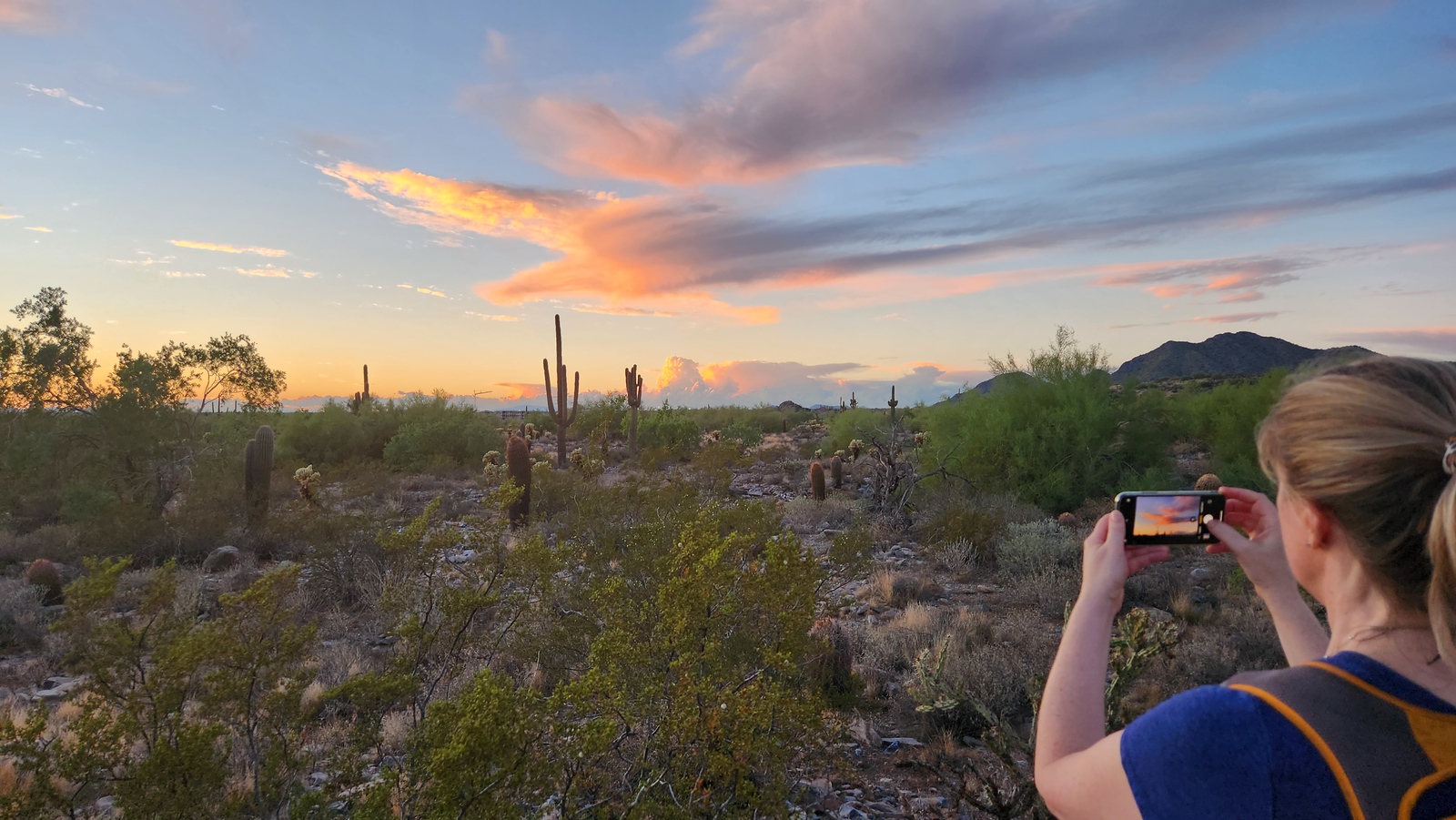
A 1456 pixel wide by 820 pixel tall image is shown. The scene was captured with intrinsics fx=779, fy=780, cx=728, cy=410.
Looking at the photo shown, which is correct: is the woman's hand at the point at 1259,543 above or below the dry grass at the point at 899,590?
above

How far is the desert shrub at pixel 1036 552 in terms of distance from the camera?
1005 centimetres

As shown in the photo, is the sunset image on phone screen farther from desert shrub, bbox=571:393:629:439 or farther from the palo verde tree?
desert shrub, bbox=571:393:629:439

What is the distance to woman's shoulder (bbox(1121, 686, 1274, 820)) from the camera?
3.93 ft

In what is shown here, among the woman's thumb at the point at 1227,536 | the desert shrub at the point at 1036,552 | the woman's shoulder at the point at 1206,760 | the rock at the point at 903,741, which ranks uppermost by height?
the woman's thumb at the point at 1227,536

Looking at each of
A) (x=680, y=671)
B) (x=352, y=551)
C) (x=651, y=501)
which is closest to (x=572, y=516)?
(x=651, y=501)

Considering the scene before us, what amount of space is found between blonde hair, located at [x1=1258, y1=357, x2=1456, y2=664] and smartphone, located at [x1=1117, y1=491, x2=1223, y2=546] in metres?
0.37

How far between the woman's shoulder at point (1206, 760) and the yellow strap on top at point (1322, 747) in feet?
0.07

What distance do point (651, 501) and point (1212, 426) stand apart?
15.6m

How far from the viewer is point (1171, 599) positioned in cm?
874

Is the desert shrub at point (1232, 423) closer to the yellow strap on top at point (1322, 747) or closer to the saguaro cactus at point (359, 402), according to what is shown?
the yellow strap on top at point (1322, 747)

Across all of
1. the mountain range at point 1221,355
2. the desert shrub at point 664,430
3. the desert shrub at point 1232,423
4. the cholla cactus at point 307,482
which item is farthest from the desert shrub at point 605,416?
the mountain range at point 1221,355

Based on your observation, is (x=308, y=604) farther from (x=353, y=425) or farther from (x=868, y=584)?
(x=353, y=425)

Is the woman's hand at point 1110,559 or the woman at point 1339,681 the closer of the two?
the woman at point 1339,681

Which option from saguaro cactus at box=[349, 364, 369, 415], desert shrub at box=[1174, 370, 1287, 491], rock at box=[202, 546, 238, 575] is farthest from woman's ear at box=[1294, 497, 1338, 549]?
saguaro cactus at box=[349, 364, 369, 415]
